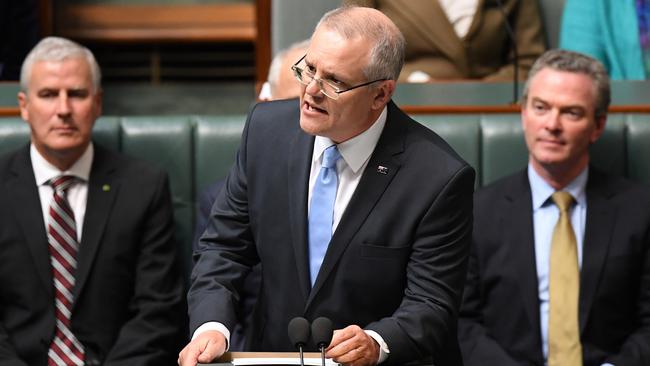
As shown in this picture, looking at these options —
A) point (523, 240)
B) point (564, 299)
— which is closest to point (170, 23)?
point (523, 240)

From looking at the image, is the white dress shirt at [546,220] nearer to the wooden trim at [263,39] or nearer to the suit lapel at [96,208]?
the suit lapel at [96,208]

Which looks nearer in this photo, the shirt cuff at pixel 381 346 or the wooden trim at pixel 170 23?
the shirt cuff at pixel 381 346

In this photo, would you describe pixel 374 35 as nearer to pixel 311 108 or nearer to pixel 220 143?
pixel 311 108

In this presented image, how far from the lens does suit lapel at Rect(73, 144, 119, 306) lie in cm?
277

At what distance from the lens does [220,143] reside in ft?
10.1

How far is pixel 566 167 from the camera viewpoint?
2.81 metres

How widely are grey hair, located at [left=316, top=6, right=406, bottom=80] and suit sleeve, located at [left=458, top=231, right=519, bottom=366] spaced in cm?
86

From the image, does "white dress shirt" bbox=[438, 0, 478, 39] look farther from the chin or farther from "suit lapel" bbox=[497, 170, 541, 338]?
the chin

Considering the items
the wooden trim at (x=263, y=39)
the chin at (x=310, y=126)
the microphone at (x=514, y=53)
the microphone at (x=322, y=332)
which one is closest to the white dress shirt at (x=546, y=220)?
the microphone at (x=514, y=53)

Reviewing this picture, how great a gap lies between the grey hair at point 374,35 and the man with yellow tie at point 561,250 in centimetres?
85

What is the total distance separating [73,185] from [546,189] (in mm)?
1153

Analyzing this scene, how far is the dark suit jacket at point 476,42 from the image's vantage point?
3.26 m

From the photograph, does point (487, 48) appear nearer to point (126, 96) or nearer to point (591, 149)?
point (591, 149)

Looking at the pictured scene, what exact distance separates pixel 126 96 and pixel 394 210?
3120 millimetres
